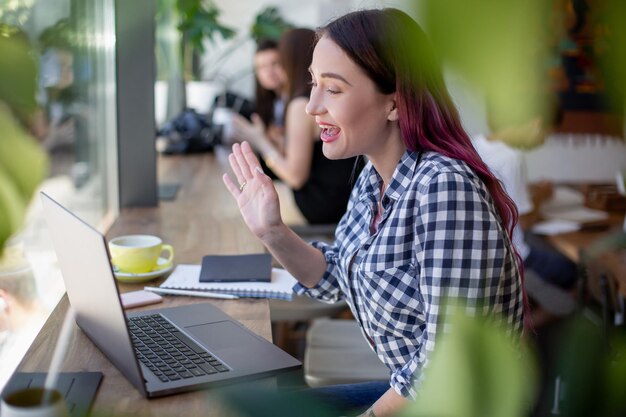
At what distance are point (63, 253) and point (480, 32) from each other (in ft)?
3.68

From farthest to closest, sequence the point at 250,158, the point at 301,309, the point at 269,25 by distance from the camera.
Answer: the point at 269,25
the point at 301,309
the point at 250,158

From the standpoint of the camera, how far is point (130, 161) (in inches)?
100

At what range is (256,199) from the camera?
4.86ft

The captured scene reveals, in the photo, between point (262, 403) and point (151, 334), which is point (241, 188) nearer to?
point (151, 334)

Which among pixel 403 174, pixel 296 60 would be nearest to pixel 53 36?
pixel 403 174

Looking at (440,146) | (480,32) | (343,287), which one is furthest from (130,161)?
(480,32)

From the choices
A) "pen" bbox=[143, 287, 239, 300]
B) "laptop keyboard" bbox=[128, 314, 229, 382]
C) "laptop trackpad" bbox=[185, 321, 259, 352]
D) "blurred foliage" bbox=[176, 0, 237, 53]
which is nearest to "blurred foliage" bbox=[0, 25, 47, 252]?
"laptop keyboard" bbox=[128, 314, 229, 382]

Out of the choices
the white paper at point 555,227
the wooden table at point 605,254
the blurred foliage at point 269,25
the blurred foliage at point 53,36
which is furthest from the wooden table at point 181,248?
the blurred foliage at point 269,25

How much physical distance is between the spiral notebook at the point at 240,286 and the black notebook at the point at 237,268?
12 millimetres

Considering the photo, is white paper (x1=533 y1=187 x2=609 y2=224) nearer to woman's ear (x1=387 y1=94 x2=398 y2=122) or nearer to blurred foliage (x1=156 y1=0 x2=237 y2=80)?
woman's ear (x1=387 y1=94 x2=398 y2=122)

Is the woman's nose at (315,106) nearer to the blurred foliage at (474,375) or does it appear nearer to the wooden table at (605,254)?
the wooden table at (605,254)

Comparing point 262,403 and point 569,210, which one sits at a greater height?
point 262,403

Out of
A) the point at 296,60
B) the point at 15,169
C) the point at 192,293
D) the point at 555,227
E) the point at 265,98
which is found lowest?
the point at 555,227

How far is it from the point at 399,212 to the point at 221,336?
38 cm
